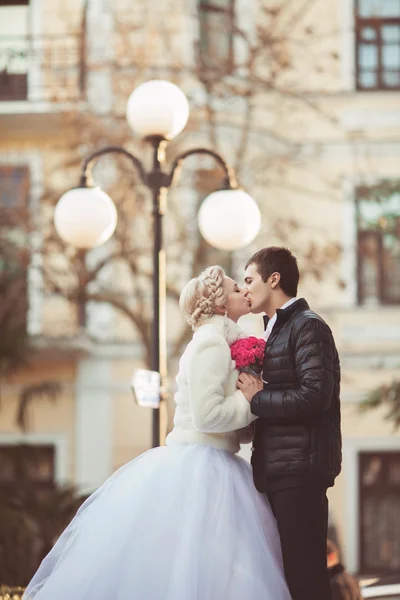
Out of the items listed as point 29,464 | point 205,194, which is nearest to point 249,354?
point 29,464

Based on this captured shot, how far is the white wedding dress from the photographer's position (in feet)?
16.6

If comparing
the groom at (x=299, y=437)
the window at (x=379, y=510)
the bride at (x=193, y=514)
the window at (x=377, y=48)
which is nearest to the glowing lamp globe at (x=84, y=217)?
the bride at (x=193, y=514)

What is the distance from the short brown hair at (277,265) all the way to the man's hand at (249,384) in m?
0.42

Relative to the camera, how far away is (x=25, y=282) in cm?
1595

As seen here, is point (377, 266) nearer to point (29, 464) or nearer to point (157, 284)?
point (29, 464)

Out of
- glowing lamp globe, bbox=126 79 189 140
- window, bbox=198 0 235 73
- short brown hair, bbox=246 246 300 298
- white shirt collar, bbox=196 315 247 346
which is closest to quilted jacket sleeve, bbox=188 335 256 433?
white shirt collar, bbox=196 315 247 346

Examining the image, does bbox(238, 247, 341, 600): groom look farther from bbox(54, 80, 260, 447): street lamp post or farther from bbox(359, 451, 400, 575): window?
bbox(359, 451, 400, 575): window

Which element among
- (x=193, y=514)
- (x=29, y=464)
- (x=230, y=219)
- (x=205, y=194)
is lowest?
(x=29, y=464)

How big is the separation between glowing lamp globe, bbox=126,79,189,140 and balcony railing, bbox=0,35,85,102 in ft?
27.9

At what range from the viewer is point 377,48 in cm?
1852

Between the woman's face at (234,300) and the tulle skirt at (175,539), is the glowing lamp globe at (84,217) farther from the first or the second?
the tulle skirt at (175,539)

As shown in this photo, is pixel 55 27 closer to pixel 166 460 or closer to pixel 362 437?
pixel 362 437

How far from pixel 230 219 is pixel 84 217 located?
1.06 meters

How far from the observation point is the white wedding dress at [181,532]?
16.6 feet
